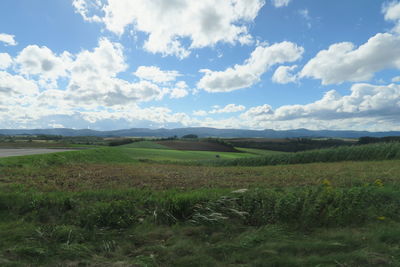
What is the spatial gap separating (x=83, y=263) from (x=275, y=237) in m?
4.20

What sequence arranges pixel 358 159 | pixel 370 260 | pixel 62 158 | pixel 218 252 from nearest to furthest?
1. pixel 370 260
2. pixel 218 252
3. pixel 62 158
4. pixel 358 159

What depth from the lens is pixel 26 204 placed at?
21.1 ft

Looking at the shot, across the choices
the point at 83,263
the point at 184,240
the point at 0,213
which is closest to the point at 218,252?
the point at 184,240

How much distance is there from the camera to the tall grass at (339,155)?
2186cm

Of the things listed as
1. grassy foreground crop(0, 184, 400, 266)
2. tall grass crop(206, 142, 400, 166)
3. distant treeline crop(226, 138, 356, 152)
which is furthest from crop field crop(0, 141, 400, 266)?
distant treeline crop(226, 138, 356, 152)

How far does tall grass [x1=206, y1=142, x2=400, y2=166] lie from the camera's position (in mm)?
21859

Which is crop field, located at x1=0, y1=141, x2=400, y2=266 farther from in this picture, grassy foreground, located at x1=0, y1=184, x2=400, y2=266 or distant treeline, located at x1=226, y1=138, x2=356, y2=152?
distant treeline, located at x1=226, y1=138, x2=356, y2=152

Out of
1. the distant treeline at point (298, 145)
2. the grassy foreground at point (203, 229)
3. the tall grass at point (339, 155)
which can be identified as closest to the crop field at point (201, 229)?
the grassy foreground at point (203, 229)

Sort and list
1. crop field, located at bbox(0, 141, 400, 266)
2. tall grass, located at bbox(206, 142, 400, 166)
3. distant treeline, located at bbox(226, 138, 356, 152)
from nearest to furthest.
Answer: crop field, located at bbox(0, 141, 400, 266) < tall grass, located at bbox(206, 142, 400, 166) < distant treeline, located at bbox(226, 138, 356, 152)

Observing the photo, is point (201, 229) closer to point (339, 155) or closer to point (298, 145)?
point (339, 155)

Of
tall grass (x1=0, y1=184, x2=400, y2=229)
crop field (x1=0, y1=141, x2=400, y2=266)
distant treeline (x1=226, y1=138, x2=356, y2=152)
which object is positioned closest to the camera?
crop field (x1=0, y1=141, x2=400, y2=266)

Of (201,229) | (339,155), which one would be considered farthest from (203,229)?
(339,155)

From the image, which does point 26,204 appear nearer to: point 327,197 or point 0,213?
point 0,213

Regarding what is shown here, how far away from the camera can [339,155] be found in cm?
2406
